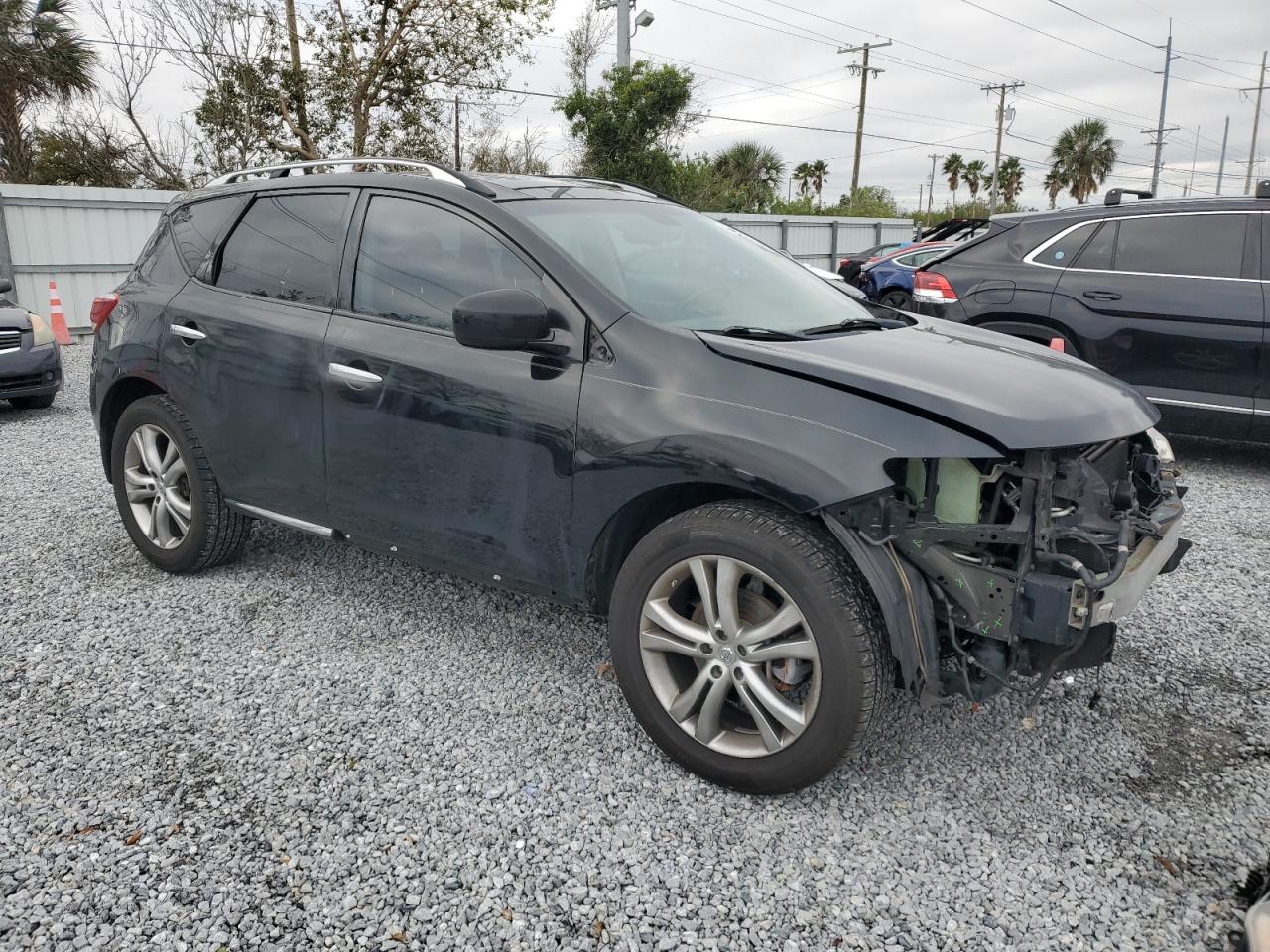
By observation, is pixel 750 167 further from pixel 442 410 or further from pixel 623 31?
pixel 442 410

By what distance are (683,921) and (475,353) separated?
71.8 inches

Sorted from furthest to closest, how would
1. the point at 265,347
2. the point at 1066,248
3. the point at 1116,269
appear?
1. the point at 1066,248
2. the point at 1116,269
3. the point at 265,347

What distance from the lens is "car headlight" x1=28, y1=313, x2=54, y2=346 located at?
8312 mm

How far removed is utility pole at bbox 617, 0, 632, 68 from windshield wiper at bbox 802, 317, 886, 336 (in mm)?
21563

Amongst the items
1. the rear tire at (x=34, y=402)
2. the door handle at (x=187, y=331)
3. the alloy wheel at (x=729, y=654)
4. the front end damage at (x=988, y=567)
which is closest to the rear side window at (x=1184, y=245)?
the front end damage at (x=988, y=567)

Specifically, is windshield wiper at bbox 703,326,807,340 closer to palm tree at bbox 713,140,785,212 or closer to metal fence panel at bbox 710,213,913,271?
metal fence panel at bbox 710,213,913,271

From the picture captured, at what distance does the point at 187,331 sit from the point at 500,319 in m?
1.90

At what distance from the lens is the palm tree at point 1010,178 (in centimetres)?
6116

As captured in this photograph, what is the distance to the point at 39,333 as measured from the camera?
840 cm

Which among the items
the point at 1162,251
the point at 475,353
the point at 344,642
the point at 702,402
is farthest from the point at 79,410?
the point at 1162,251

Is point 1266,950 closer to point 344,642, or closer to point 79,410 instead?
point 344,642

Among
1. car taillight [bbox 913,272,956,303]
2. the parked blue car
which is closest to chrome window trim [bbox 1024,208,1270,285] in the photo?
car taillight [bbox 913,272,956,303]

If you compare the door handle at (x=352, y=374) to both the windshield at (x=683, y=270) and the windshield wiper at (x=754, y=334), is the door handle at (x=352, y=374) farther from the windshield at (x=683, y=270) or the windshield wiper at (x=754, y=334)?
the windshield wiper at (x=754, y=334)

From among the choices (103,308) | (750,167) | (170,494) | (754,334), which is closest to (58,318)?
(103,308)
